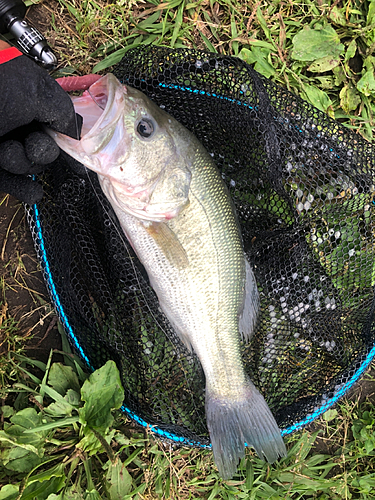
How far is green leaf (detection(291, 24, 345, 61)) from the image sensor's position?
2.59 meters

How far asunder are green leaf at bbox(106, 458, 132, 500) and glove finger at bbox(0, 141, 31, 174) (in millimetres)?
1694

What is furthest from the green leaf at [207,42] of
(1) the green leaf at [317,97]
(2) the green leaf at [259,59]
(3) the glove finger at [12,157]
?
(3) the glove finger at [12,157]

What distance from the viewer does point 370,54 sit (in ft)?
8.83

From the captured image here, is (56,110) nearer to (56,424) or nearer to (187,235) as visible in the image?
(187,235)

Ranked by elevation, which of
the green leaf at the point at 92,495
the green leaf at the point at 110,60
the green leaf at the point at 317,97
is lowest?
the green leaf at the point at 92,495

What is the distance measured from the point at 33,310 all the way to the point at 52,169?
855mm

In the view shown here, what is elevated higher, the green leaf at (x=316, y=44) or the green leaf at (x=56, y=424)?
the green leaf at (x=316, y=44)

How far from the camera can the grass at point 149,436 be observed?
2.06m

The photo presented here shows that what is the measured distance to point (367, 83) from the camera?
2.67m

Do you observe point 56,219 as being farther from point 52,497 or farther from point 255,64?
point 255,64

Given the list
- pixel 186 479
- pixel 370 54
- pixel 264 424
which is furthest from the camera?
pixel 370 54

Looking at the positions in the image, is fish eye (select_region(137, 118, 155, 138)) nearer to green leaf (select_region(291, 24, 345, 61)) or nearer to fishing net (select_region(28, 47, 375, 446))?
fishing net (select_region(28, 47, 375, 446))

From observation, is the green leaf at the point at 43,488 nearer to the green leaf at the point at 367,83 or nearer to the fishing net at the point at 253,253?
the fishing net at the point at 253,253

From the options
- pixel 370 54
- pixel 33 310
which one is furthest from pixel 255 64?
pixel 33 310
